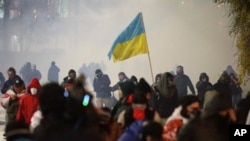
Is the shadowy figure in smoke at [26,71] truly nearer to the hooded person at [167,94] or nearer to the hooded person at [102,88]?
the hooded person at [102,88]

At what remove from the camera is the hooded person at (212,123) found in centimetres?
449

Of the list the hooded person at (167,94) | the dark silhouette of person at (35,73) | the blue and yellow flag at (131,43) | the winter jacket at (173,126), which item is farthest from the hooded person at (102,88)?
the winter jacket at (173,126)

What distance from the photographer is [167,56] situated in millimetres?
23078

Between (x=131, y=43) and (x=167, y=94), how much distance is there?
9.54 ft

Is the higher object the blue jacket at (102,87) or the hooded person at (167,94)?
the blue jacket at (102,87)

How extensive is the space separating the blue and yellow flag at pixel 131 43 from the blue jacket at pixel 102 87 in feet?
12.2

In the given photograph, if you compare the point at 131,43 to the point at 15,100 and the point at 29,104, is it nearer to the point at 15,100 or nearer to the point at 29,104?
the point at 15,100

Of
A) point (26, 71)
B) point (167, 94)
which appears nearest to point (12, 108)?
point (167, 94)

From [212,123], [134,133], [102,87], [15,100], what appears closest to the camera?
[212,123]

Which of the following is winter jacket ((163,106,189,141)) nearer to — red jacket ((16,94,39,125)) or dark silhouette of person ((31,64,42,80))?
red jacket ((16,94,39,125))

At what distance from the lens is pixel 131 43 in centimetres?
1218

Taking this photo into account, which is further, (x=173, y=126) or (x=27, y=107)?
(x=27, y=107)

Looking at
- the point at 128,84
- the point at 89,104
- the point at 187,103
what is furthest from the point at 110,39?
the point at 89,104

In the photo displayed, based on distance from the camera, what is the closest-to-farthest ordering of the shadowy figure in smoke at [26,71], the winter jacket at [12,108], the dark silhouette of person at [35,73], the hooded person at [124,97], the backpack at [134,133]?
the backpack at [134,133] < the hooded person at [124,97] < the winter jacket at [12,108] < the dark silhouette of person at [35,73] < the shadowy figure in smoke at [26,71]
